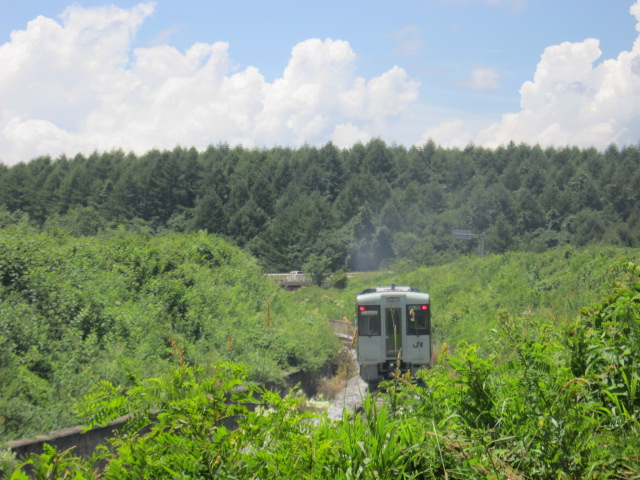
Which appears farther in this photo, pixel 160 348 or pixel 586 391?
pixel 160 348

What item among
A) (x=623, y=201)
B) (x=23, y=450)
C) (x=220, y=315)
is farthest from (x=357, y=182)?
(x=23, y=450)

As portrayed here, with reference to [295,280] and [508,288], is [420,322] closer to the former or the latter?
[508,288]

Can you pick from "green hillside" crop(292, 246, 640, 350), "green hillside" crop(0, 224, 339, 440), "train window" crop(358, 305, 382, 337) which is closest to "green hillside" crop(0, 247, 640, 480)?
"green hillside" crop(0, 224, 339, 440)

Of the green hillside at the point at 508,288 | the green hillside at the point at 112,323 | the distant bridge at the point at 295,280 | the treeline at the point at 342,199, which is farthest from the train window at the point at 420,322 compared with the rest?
the treeline at the point at 342,199

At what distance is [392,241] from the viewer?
280 ft

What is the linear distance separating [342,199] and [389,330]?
80988 mm

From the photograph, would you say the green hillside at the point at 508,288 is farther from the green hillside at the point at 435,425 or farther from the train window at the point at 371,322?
the green hillside at the point at 435,425

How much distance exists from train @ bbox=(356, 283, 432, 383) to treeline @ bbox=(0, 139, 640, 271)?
47436 mm

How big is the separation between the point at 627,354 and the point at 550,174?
108147mm

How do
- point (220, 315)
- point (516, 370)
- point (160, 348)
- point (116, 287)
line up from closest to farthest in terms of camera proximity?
1. point (516, 370)
2. point (160, 348)
3. point (116, 287)
4. point (220, 315)

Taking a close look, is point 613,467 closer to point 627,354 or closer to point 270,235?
point 627,354

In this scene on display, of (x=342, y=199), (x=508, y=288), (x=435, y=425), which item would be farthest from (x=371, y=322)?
(x=342, y=199)

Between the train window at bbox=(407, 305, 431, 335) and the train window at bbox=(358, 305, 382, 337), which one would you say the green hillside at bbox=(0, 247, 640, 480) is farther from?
the train window at bbox=(358, 305, 382, 337)

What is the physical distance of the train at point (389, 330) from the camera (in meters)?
19.2
